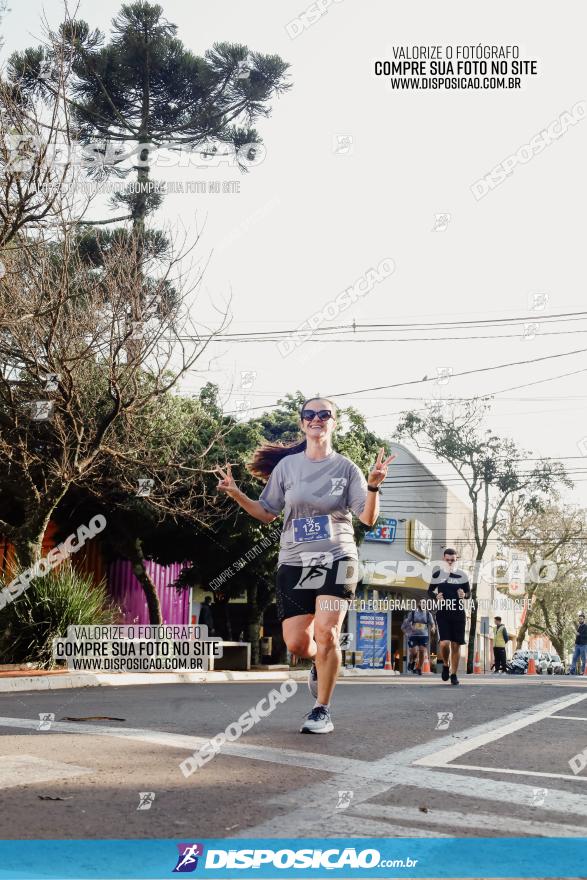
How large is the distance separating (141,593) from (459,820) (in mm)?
21947

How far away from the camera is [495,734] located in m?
6.07

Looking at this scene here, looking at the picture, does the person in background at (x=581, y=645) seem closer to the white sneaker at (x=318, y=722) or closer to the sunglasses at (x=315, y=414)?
the sunglasses at (x=315, y=414)

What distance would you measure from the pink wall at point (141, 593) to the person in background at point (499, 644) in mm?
9453

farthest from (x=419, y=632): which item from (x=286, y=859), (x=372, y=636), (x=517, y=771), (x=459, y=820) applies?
(x=286, y=859)

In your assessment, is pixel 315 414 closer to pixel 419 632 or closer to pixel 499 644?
pixel 419 632

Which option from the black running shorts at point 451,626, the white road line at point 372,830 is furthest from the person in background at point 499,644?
the white road line at point 372,830

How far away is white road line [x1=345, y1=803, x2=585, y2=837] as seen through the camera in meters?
3.12

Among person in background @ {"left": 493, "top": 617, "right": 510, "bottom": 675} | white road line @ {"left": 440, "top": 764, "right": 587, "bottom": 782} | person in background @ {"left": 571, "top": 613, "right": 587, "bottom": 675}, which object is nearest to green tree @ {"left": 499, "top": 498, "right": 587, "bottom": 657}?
person in background @ {"left": 493, "top": 617, "right": 510, "bottom": 675}

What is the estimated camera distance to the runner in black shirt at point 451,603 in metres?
12.7

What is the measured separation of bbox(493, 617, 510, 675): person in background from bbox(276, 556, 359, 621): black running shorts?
23938 mm

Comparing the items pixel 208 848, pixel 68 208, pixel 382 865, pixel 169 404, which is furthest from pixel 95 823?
pixel 169 404

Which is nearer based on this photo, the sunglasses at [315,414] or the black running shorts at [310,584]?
the black running shorts at [310,584]

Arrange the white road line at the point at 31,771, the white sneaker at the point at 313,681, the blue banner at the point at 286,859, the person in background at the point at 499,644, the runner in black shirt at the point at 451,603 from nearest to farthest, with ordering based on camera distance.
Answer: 1. the blue banner at the point at 286,859
2. the white road line at the point at 31,771
3. the white sneaker at the point at 313,681
4. the runner in black shirt at the point at 451,603
5. the person in background at the point at 499,644

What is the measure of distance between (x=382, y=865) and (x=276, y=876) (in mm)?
299
